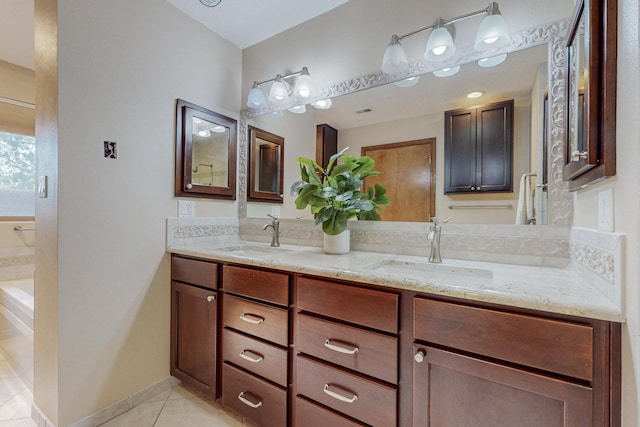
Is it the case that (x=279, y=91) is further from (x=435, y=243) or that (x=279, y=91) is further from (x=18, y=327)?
(x=18, y=327)

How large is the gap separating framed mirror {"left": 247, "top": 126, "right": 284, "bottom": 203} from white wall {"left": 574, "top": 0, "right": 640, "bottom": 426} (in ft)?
5.60

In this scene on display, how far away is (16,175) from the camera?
2584mm

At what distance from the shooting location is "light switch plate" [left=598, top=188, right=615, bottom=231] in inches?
29.8

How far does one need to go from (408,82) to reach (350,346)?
1361 mm

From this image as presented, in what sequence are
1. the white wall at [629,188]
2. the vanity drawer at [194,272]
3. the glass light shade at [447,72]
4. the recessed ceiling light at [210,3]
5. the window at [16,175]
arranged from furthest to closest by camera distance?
the window at [16,175], the recessed ceiling light at [210,3], the vanity drawer at [194,272], the glass light shade at [447,72], the white wall at [629,188]

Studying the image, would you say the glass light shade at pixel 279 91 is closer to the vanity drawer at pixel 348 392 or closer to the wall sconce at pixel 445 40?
the wall sconce at pixel 445 40

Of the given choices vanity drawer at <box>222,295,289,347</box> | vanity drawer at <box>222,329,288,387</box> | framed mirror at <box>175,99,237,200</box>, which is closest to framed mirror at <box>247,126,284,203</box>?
framed mirror at <box>175,99,237,200</box>

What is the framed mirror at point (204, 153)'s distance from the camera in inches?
71.4

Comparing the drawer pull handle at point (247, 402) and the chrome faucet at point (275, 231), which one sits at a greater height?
the chrome faucet at point (275, 231)

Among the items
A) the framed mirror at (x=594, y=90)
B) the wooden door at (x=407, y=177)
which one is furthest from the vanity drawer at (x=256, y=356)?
the framed mirror at (x=594, y=90)

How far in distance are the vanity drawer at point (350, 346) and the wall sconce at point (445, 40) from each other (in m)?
1.34

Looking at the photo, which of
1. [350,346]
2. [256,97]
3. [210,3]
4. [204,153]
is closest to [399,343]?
[350,346]

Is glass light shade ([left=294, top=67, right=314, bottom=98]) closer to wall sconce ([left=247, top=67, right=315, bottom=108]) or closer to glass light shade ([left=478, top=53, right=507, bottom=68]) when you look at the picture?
wall sconce ([left=247, top=67, right=315, bottom=108])

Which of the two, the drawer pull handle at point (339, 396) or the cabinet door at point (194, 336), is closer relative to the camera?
the drawer pull handle at point (339, 396)
